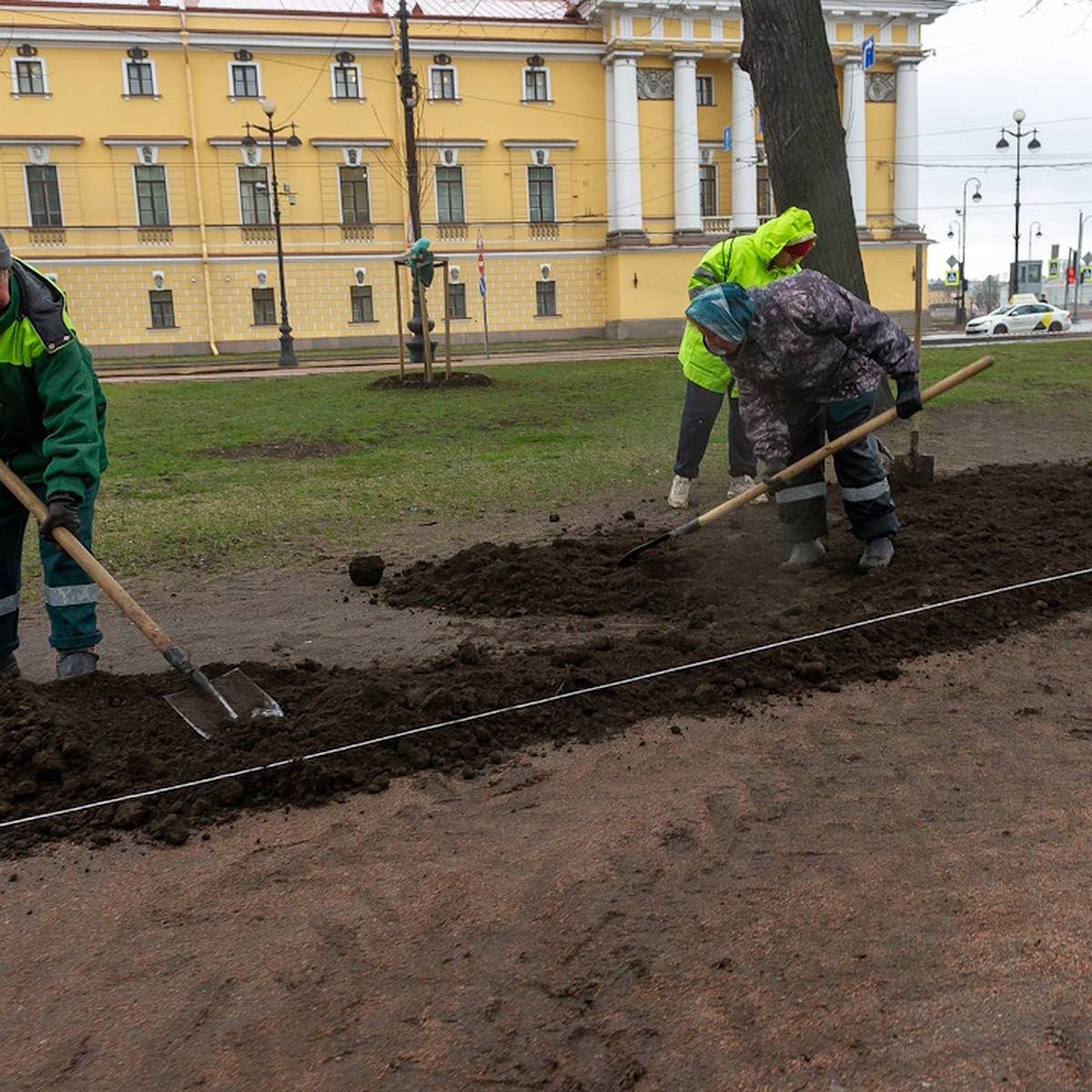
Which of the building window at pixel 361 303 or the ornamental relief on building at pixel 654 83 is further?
the ornamental relief on building at pixel 654 83

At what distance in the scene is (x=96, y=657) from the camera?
172 inches

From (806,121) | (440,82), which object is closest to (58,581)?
(806,121)

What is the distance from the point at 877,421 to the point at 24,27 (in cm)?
3567

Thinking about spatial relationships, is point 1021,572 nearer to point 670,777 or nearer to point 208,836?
point 670,777

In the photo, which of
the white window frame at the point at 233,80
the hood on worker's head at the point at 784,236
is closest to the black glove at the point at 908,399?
the hood on worker's head at the point at 784,236

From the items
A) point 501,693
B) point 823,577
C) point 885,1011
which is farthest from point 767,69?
point 885,1011

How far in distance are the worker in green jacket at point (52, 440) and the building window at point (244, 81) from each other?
34.6 metres

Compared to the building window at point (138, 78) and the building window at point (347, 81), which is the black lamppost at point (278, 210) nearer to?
the building window at point (347, 81)

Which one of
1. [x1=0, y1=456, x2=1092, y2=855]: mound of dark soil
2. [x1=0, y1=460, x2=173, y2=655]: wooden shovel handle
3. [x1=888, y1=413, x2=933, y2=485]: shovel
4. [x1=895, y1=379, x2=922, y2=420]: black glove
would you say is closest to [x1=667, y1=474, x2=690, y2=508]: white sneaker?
[x1=0, y1=456, x2=1092, y2=855]: mound of dark soil

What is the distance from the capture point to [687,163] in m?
38.4

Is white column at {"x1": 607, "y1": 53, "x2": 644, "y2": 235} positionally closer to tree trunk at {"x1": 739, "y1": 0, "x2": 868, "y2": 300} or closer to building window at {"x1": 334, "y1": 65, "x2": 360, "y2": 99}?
building window at {"x1": 334, "y1": 65, "x2": 360, "y2": 99}

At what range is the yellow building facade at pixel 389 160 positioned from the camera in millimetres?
34344

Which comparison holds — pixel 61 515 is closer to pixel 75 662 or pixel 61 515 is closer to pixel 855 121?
pixel 75 662

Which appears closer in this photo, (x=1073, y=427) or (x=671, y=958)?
(x=671, y=958)
